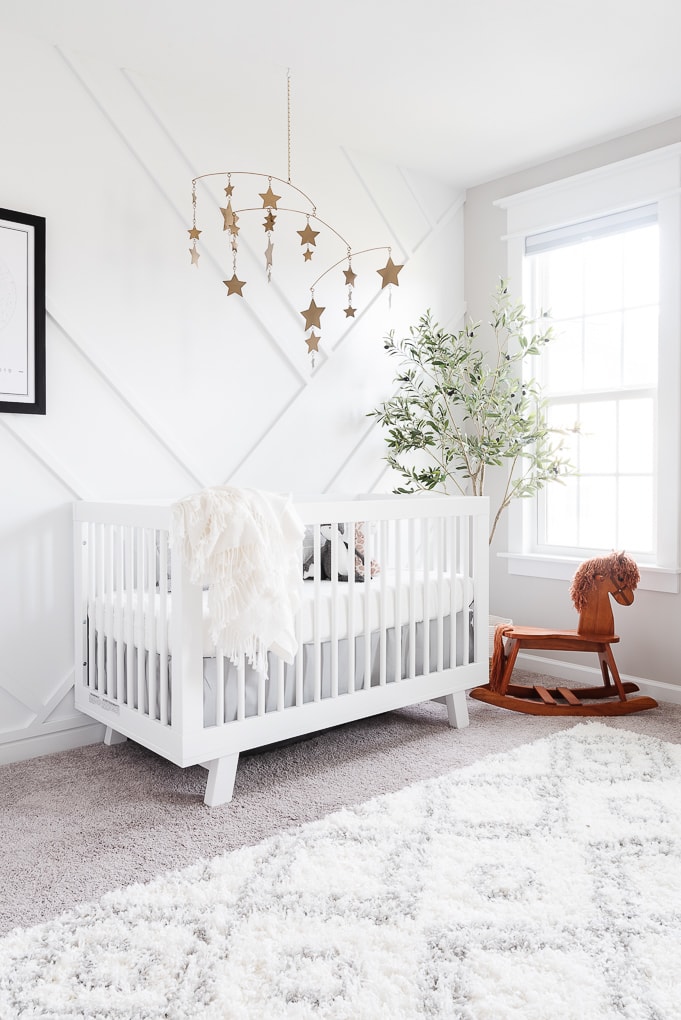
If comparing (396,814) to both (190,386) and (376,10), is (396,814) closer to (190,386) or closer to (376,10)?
(190,386)

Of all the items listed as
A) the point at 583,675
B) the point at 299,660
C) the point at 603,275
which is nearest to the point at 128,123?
the point at 299,660

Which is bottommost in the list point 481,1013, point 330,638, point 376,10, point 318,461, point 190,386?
point 481,1013

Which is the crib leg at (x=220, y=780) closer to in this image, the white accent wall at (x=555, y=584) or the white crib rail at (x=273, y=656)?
the white crib rail at (x=273, y=656)

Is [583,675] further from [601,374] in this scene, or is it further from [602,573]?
[601,374]

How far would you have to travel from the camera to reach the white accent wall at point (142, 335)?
2475 mm

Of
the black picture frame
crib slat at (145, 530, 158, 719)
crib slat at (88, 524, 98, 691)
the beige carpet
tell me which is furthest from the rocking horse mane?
the black picture frame

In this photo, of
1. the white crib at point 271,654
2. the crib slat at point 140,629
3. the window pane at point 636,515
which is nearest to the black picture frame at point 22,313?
the white crib at point 271,654

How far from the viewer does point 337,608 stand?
2398 millimetres

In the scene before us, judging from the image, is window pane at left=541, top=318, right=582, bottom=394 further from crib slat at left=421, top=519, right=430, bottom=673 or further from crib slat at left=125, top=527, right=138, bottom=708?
crib slat at left=125, top=527, right=138, bottom=708

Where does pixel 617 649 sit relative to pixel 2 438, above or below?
below

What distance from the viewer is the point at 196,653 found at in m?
2.05

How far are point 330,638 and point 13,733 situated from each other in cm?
105

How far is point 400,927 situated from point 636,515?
228 centimetres

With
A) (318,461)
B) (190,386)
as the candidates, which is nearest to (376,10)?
(190,386)
